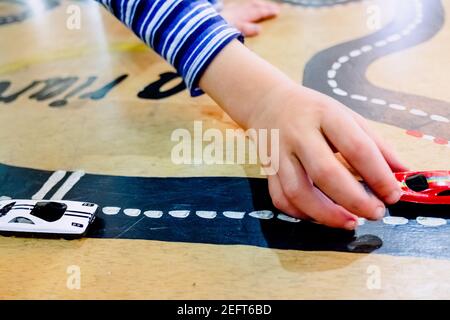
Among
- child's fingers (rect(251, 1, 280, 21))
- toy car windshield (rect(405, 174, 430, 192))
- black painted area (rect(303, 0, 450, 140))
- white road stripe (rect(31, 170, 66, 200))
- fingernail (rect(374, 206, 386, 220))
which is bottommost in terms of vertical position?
white road stripe (rect(31, 170, 66, 200))

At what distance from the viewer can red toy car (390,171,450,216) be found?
18.9 inches

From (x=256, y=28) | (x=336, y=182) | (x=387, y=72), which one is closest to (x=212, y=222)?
(x=336, y=182)

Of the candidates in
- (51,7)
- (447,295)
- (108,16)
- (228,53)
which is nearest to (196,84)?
(228,53)

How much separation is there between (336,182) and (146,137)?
27cm

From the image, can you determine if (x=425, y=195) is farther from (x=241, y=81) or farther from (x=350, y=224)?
Result: (x=241, y=81)

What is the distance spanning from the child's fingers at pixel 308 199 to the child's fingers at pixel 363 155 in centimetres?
4

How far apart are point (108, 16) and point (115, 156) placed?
1.58 ft

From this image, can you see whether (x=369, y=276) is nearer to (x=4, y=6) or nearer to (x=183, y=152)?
(x=183, y=152)

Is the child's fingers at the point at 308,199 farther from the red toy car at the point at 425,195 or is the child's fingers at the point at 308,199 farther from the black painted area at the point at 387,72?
the black painted area at the point at 387,72

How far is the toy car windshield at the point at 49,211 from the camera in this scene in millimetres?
491

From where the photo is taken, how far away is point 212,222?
19.7 inches

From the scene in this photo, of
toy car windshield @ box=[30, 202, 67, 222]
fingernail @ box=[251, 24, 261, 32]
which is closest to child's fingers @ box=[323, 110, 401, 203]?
toy car windshield @ box=[30, 202, 67, 222]

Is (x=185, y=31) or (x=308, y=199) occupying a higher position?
(x=185, y=31)

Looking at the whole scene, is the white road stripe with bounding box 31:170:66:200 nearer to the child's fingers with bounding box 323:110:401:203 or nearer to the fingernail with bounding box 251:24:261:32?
the child's fingers with bounding box 323:110:401:203
